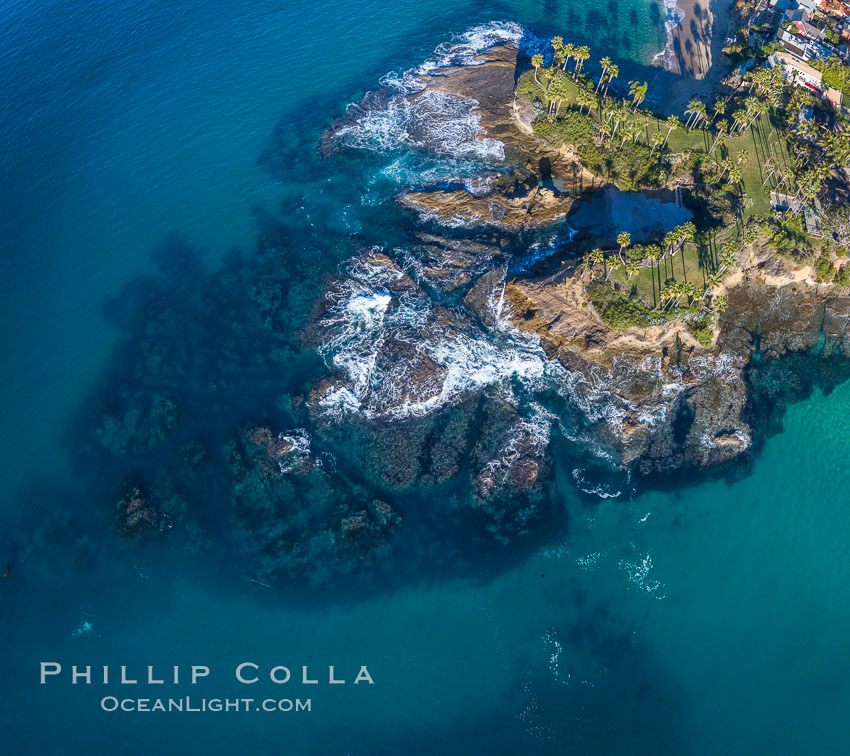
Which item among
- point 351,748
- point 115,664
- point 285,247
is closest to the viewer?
point 351,748

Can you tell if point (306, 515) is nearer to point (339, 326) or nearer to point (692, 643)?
point (339, 326)

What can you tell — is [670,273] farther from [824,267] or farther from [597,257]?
[824,267]

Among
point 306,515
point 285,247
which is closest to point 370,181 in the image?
point 285,247

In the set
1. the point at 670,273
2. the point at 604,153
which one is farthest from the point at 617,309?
the point at 604,153

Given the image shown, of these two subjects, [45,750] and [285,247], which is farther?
[285,247]

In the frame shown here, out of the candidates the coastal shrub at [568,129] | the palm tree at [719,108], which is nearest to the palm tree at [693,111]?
the palm tree at [719,108]

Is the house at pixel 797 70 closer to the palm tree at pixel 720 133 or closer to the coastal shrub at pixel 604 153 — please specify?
the palm tree at pixel 720 133
